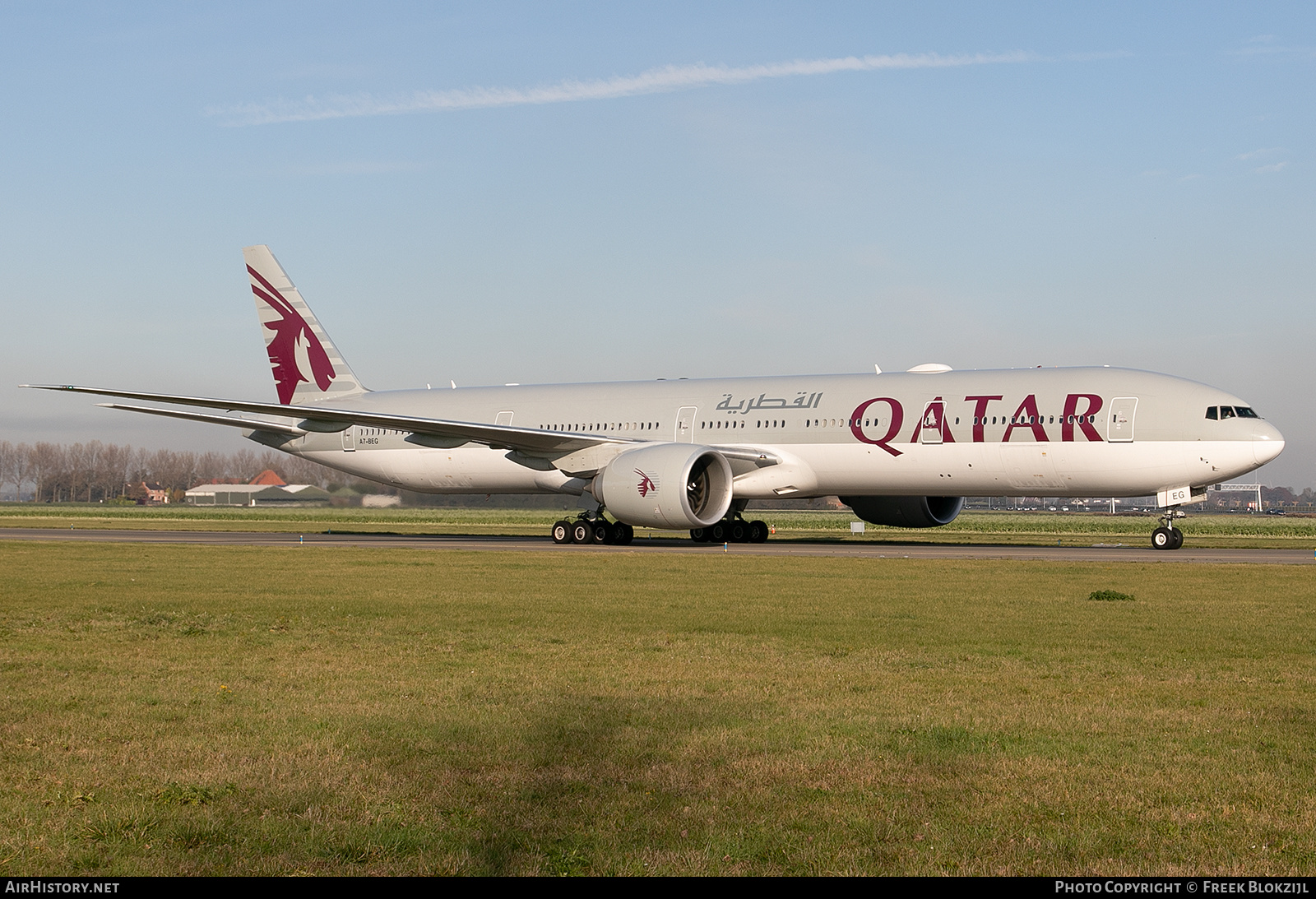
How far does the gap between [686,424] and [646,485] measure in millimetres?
5474

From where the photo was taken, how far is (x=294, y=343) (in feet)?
131

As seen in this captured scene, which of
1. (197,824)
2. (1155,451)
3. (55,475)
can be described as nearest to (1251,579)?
(1155,451)

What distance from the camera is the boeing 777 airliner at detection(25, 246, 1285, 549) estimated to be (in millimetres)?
26797

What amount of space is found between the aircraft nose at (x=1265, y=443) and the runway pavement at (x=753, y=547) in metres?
2.24

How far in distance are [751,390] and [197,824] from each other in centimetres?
2775

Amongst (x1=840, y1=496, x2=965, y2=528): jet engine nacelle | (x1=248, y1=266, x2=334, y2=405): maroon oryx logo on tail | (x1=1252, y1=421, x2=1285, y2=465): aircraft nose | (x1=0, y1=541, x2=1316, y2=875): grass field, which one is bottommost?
(x1=0, y1=541, x2=1316, y2=875): grass field

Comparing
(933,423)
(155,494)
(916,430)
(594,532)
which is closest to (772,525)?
(594,532)

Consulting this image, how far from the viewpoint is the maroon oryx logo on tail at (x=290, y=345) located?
39.8 meters

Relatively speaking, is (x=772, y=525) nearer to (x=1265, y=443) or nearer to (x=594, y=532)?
(x=594, y=532)

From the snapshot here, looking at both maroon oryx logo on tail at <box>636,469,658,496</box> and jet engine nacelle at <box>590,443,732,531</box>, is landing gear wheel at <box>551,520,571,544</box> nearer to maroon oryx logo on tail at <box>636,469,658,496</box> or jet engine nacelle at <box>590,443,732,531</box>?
jet engine nacelle at <box>590,443,732,531</box>

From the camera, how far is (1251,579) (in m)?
19.4

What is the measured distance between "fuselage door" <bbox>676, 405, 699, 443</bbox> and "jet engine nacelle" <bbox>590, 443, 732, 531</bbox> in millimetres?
3172

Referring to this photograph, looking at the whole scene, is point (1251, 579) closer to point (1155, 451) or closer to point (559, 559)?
point (1155, 451)

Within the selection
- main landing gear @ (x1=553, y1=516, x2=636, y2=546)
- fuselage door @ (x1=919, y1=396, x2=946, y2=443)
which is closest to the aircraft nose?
fuselage door @ (x1=919, y1=396, x2=946, y2=443)
